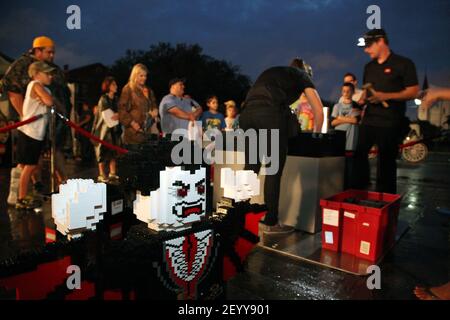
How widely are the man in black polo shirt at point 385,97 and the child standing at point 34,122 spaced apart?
3.47 m

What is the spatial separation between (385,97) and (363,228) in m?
1.41

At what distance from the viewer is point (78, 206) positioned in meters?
1.45

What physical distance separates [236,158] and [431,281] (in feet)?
7.05

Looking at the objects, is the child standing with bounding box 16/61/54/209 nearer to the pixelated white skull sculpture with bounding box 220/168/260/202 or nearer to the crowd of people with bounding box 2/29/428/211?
the crowd of people with bounding box 2/29/428/211

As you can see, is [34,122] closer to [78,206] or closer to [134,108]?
[134,108]

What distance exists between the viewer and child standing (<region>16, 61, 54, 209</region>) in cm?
363

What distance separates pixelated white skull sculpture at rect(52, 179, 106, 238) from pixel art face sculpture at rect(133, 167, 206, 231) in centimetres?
20

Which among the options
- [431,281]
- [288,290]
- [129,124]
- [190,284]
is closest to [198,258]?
[190,284]

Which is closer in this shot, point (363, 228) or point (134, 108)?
point (363, 228)

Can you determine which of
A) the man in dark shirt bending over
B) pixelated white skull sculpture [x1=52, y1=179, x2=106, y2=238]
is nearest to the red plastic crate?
the man in dark shirt bending over

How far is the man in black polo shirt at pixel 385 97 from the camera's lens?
125 inches

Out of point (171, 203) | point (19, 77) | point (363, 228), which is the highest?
point (19, 77)

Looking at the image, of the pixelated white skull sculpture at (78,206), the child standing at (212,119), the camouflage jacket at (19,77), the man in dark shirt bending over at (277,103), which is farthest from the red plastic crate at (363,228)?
the child standing at (212,119)

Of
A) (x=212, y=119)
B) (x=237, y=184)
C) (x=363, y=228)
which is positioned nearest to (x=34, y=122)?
(x=237, y=184)
